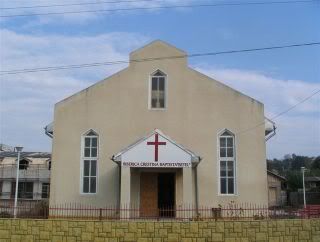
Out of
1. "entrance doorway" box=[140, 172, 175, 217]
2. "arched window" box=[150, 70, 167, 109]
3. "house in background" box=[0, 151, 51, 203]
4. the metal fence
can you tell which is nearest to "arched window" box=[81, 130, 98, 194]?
the metal fence

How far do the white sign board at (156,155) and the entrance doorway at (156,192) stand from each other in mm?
2605

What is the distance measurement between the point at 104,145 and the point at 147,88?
134 inches

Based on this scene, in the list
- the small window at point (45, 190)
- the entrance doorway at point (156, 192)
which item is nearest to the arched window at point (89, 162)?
the entrance doorway at point (156, 192)

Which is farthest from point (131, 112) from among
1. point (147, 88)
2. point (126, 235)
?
point (126, 235)

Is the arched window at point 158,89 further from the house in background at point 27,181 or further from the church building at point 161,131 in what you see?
the house in background at point 27,181

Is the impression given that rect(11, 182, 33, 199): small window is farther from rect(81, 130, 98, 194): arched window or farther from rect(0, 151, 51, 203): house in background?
rect(81, 130, 98, 194): arched window

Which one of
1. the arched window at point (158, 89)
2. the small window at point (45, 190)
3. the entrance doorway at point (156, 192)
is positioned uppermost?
the arched window at point (158, 89)

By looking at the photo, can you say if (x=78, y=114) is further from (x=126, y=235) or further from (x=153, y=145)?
(x=126, y=235)

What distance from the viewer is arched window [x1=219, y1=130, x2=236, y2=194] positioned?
22906 mm

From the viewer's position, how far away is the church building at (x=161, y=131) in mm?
22812

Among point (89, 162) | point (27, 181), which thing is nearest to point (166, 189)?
point (89, 162)

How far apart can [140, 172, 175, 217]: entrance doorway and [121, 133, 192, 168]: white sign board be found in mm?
2605

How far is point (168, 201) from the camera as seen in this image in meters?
23.3

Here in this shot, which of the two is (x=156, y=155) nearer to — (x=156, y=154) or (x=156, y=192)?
(x=156, y=154)
